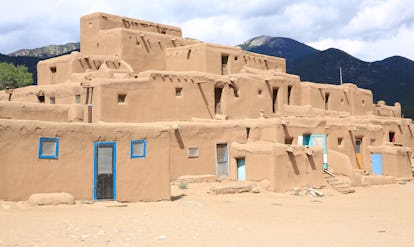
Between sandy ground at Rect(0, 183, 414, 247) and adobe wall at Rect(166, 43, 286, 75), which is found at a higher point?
adobe wall at Rect(166, 43, 286, 75)

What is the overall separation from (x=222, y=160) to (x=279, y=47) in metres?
109

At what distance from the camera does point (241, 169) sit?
22156mm

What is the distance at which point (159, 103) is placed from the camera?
2423cm

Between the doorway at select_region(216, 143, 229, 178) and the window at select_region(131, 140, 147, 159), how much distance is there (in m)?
8.25

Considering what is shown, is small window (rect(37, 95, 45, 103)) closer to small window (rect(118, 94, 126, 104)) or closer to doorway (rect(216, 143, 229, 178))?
small window (rect(118, 94, 126, 104))

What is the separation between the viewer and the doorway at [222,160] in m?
22.5

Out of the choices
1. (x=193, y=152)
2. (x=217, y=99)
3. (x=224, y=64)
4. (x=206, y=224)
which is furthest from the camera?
(x=224, y=64)

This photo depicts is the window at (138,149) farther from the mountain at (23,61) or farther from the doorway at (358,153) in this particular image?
the mountain at (23,61)

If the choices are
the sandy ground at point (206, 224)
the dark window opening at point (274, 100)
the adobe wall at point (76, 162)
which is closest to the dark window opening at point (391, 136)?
the dark window opening at point (274, 100)

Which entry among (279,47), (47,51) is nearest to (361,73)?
(279,47)

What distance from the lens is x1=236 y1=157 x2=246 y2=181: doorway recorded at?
21.9 meters

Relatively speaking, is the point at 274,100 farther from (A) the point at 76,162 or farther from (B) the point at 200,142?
(A) the point at 76,162

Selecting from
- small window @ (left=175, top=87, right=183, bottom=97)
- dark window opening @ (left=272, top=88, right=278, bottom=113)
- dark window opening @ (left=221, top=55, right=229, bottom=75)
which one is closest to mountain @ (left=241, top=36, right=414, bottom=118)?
dark window opening @ (left=272, top=88, right=278, bottom=113)

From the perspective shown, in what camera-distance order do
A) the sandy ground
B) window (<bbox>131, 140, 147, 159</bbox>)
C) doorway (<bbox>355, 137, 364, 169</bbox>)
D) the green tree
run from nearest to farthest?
the sandy ground < window (<bbox>131, 140, 147, 159</bbox>) < doorway (<bbox>355, 137, 364, 169</bbox>) < the green tree
